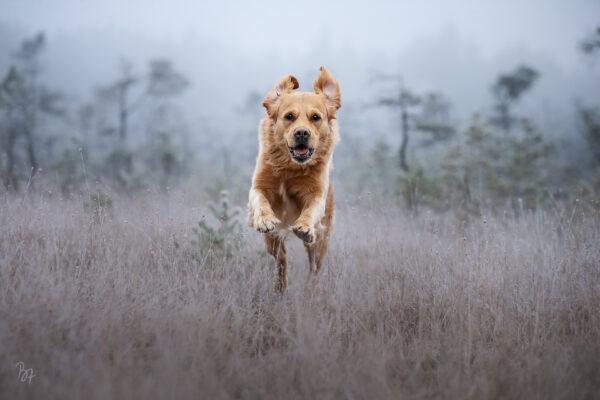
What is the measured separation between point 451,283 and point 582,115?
13967 mm

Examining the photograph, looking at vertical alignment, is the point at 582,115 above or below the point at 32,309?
above

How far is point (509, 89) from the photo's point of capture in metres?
20.5

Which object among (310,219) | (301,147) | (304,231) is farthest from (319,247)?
(301,147)

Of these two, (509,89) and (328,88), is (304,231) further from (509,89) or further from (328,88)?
(509,89)

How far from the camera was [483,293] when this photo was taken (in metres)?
3.35

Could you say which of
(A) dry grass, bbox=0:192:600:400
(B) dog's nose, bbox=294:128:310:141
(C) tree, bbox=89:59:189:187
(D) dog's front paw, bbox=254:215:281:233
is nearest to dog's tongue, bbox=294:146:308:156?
(B) dog's nose, bbox=294:128:310:141

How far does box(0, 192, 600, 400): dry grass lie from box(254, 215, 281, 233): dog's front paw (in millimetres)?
445

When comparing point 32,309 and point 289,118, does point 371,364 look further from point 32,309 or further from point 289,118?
point 289,118

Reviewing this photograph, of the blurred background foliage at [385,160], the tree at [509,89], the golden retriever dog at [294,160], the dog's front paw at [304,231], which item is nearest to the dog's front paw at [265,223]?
the dog's front paw at [304,231]

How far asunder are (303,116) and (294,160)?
409 mm

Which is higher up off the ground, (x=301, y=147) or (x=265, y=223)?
(x=301, y=147)

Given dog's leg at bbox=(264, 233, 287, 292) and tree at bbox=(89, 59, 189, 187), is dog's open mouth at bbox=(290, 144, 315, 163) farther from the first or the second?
tree at bbox=(89, 59, 189, 187)

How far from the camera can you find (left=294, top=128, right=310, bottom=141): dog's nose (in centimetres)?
348

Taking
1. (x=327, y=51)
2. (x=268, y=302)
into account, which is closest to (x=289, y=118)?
(x=268, y=302)
